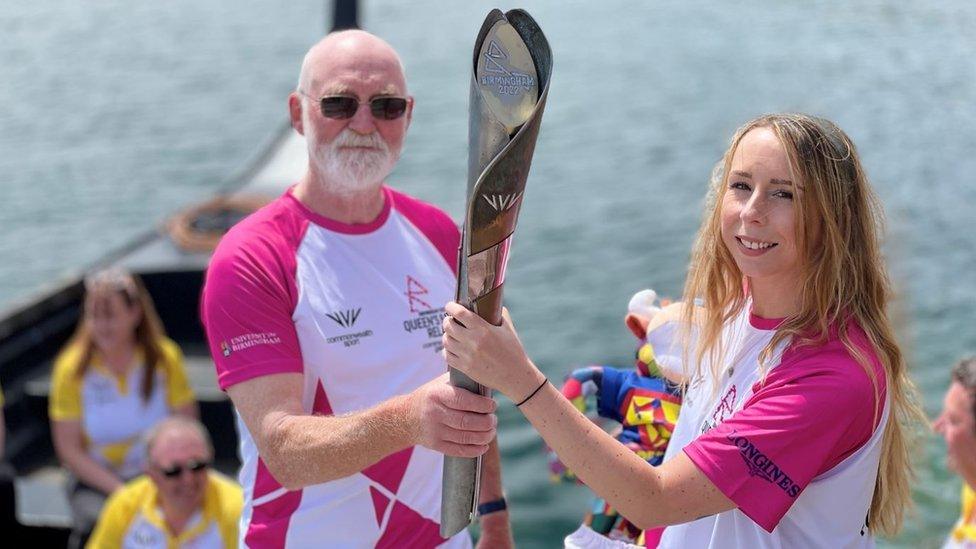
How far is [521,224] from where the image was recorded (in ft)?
44.9

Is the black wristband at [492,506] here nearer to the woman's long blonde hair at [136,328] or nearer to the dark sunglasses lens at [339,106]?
the dark sunglasses lens at [339,106]

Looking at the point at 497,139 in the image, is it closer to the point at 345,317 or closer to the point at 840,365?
the point at 840,365

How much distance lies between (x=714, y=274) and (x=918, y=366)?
319 inches

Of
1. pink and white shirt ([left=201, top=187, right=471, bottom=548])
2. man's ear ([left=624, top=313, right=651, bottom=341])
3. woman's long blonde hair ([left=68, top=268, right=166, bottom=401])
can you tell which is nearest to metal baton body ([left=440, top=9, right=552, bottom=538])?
pink and white shirt ([left=201, top=187, right=471, bottom=548])

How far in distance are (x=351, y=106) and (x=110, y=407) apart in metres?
3.68

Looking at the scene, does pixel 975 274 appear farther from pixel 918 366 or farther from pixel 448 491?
pixel 448 491

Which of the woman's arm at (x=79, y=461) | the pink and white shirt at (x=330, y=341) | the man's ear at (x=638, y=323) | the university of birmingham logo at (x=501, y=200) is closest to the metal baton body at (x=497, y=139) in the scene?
the university of birmingham logo at (x=501, y=200)

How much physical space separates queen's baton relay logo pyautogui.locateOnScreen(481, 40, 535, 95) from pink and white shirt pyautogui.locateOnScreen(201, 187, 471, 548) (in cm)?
89

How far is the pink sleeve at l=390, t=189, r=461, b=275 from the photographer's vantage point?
2.90m

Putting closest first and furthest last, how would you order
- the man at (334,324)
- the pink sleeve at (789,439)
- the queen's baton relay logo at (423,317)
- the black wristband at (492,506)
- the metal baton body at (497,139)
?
1. the metal baton body at (497,139)
2. the pink sleeve at (789,439)
3. the man at (334,324)
4. the queen's baton relay logo at (423,317)
5. the black wristband at (492,506)

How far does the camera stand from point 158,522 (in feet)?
15.9

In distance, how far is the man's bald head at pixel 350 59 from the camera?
8.61 feet

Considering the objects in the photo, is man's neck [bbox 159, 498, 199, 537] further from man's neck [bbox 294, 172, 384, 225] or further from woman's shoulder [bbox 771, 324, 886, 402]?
woman's shoulder [bbox 771, 324, 886, 402]

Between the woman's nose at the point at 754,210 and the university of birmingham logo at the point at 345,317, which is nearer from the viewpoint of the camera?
the woman's nose at the point at 754,210
